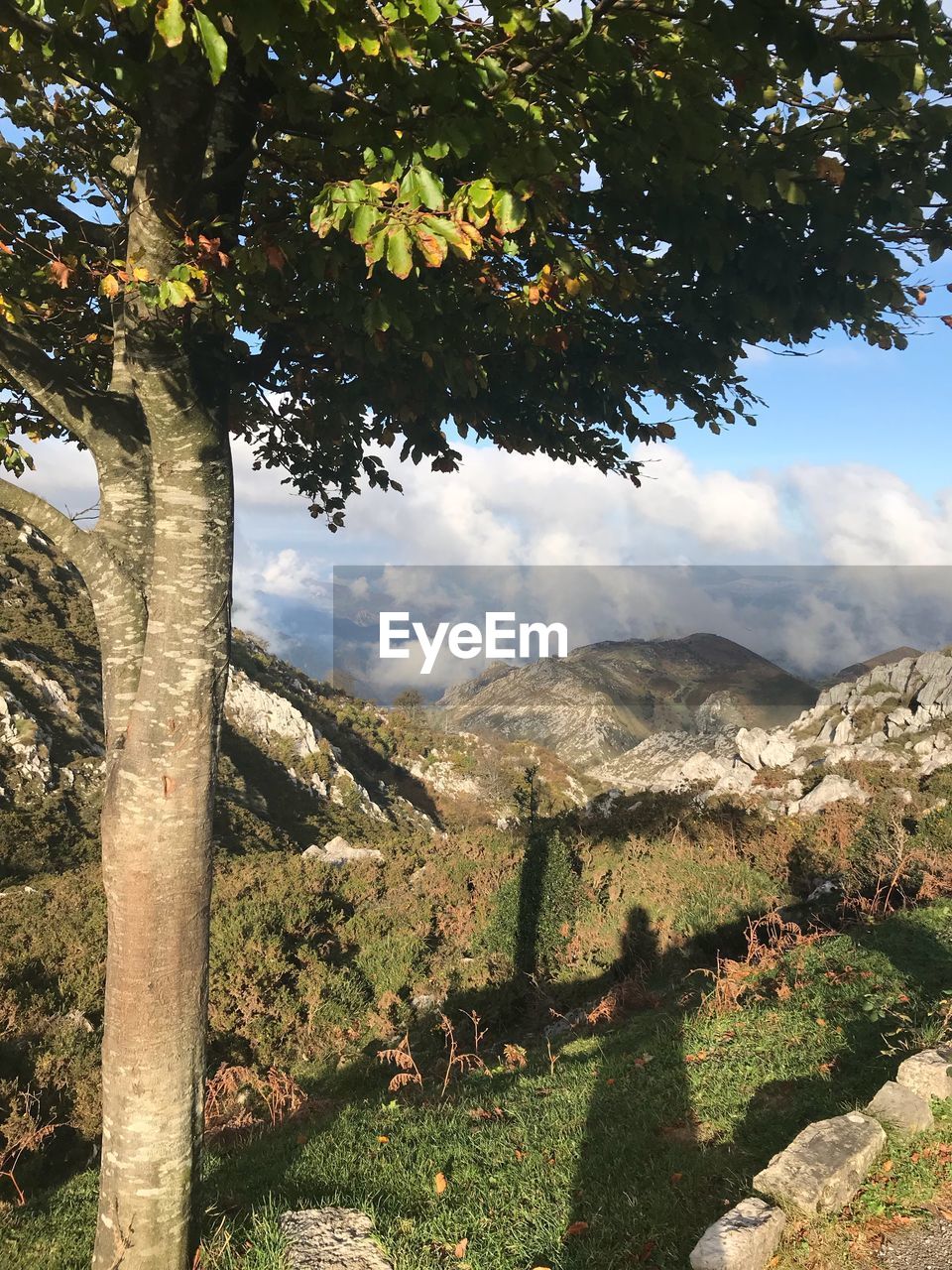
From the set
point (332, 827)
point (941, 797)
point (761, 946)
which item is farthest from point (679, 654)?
point (761, 946)

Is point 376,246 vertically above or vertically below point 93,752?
above

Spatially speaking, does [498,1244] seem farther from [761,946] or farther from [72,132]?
[72,132]

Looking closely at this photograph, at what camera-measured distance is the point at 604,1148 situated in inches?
213

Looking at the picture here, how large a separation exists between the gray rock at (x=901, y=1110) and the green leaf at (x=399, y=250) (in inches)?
235

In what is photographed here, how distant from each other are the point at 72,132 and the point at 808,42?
714 cm

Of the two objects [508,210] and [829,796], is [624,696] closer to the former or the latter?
[829,796]

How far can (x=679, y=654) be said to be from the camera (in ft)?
276

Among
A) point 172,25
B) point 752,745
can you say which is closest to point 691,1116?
point 172,25

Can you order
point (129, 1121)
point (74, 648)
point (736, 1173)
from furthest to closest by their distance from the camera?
point (74, 648), point (736, 1173), point (129, 1121)

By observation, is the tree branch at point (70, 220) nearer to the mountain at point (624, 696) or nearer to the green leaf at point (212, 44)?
the green leaf at point (212, 44)

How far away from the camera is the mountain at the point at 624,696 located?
2435 inches

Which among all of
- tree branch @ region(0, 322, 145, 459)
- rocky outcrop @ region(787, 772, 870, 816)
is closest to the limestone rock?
rocky outcrop @ region(787, 772, 870, 816)

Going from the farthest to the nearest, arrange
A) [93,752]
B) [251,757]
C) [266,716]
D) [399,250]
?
[266,716] < [251,757] < [93,752] < [399,250]

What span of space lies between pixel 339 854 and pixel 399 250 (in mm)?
17895
